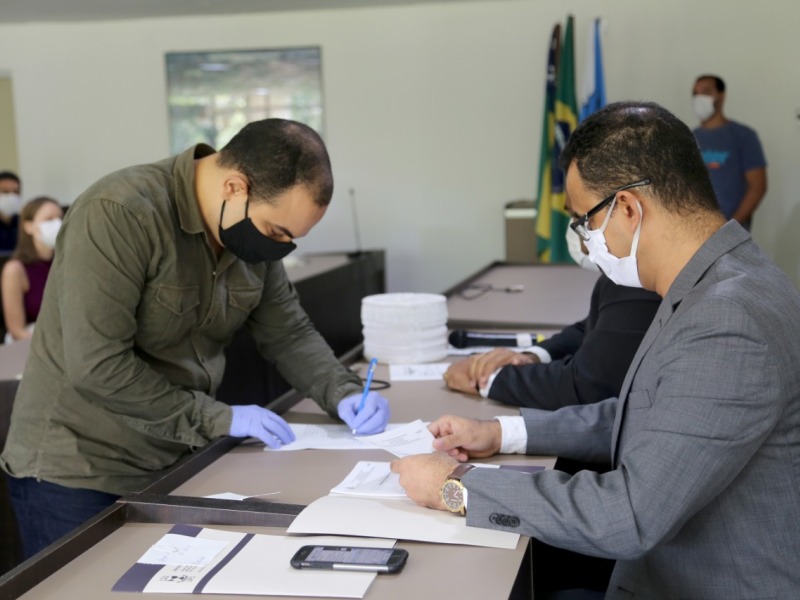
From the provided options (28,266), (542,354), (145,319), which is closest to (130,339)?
(145,319)

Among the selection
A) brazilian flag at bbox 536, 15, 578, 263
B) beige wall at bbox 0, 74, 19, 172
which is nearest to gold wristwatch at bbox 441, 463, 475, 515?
brazilian flag at bbox 536, 15, 578, 263

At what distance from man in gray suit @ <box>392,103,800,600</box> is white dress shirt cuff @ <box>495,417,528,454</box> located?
28 centimetres

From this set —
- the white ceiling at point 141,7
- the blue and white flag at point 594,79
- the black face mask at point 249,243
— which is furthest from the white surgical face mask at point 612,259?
the white ceiling at point 141,7

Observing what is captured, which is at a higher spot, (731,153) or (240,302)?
(731,153)

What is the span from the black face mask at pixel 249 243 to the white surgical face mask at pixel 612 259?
0.70 m

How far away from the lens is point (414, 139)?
7.24m

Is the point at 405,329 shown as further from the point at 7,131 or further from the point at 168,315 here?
the point at 7,131

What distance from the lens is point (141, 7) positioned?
6965 millimetres

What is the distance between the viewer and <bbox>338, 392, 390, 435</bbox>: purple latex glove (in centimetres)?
190

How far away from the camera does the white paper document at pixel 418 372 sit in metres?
2.43

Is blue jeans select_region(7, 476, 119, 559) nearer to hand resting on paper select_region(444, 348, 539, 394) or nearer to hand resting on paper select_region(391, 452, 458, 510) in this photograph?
hand resting on paper select_region(391, 452, 458, 510)

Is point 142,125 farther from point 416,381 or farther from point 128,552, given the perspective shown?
point 128,552

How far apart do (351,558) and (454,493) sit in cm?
21

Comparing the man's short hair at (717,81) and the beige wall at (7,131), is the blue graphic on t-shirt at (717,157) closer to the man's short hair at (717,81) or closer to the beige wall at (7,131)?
the man's short hair at (717,81)
